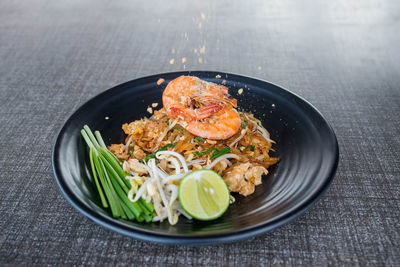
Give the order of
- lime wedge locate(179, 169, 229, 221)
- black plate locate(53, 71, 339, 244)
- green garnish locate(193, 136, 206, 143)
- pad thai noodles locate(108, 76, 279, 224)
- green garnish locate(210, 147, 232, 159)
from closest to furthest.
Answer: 1. black plate locate(53, 71, 339, 244)
2. lime wedge locate(179, 169, 229, 221)
3. pad thai noodles locate(108, 76, 279, 224)
4. green garnish locate(210, 147, 232, 159)
5. green garnish locate(193, 136, 206, 143)

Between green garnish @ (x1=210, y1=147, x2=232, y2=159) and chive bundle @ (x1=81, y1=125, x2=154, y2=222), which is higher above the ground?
chive bundle @ (x1=81, y1=125, x2=154, y2=222)

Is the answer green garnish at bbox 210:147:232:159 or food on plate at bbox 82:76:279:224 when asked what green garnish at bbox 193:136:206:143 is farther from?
green garnish at bbox 210:147:232:159

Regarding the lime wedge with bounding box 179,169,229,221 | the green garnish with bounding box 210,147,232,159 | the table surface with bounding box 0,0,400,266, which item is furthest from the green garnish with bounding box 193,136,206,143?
the table surface with bounding box 0,0,400,266

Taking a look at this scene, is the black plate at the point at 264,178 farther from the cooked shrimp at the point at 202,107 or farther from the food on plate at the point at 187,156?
the cooked shrimp at the point at 202,107

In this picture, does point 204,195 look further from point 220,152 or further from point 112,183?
point 112,183

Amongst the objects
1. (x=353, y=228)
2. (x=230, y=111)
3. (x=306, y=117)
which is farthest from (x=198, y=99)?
(x=353, y=228)

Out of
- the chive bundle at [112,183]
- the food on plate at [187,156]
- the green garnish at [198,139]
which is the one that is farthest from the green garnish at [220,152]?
the chive bundle at [112,183]

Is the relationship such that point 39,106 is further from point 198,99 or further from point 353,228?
A: point 353,228
